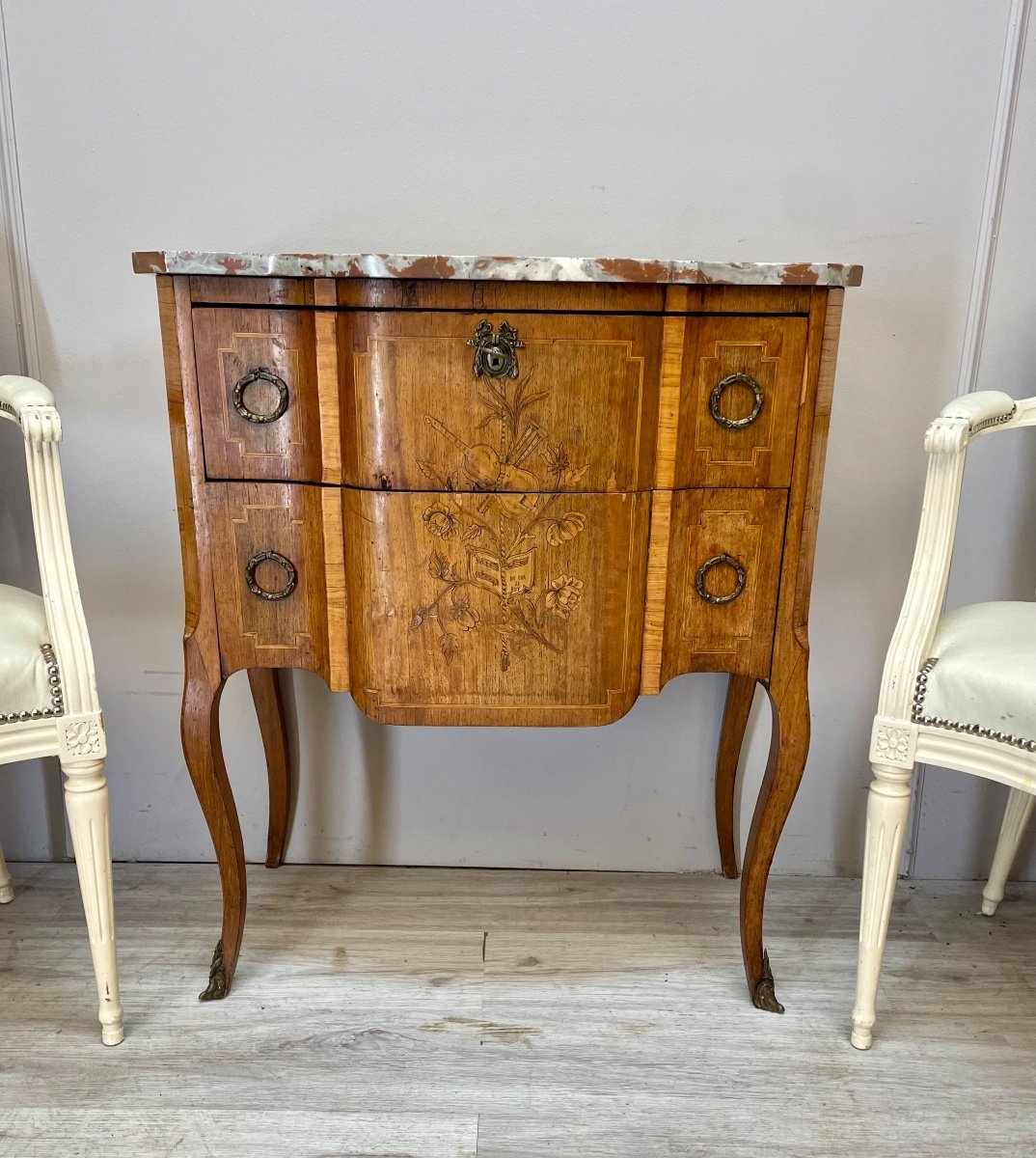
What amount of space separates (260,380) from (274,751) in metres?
0.73

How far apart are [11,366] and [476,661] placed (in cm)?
97

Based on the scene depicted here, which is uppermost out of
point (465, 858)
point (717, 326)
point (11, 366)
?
point (717, 326)

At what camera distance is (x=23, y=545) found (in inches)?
58.8

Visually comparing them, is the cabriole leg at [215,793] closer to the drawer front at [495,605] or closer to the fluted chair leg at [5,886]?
the drawer front at [495,605]

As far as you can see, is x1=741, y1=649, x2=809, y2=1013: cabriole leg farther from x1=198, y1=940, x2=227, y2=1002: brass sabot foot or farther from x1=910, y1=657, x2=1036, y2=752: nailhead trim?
x1=198, y1=940, x2=227, y2=1002: brass sabot foot

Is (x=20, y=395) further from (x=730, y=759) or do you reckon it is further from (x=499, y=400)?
(x=730, y=759)

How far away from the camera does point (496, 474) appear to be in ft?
3.34

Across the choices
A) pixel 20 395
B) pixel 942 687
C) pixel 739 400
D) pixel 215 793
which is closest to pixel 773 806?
pixel 942 687

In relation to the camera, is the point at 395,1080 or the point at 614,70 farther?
the point at 614,70

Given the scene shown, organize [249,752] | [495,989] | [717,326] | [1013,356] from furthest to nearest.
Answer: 1. [249,752]
2. [1013,356]
3. [495,989]
4. [717,326]

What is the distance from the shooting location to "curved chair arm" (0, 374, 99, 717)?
3.32 ft

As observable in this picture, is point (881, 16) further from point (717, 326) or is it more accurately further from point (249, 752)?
point (249, 752)

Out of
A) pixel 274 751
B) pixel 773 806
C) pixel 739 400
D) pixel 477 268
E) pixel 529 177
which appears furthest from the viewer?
pixel 274 751

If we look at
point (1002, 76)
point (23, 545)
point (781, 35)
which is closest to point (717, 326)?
point (781, 35)
